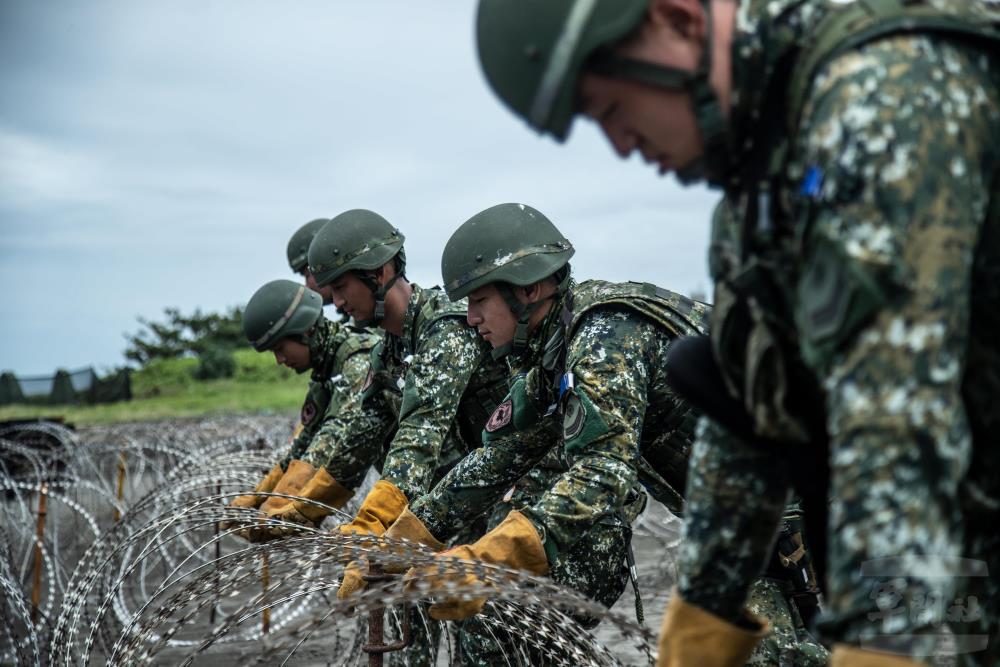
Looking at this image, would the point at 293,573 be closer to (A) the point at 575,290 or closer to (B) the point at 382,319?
(A) the point at 575,290

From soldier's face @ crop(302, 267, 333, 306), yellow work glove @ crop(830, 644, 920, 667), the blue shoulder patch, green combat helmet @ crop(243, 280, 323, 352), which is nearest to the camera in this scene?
yellow work glove @ crop(830, 644, 920, 667)

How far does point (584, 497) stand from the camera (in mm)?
3340

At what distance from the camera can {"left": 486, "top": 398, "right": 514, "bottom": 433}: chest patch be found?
4473mm

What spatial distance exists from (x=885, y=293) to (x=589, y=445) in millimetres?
2113

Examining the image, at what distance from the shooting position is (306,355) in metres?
7.65

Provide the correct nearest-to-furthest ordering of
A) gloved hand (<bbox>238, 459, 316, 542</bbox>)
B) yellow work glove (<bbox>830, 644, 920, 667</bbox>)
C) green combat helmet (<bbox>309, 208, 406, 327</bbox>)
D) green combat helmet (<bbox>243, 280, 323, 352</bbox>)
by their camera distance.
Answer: yellow work glove (<bbox>830, 644, 920, 667</bbox>) → green combat helmet (<bbox>309, 208, 406, 327</bbox>) → gloved hand (<bbox>238, 459, 316, 542</bbox>) → green combat helmet (<bbox>243, 280, 323, 352</bbox>)

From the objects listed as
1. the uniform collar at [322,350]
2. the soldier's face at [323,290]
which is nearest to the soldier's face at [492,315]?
the soldier's face at [323,290]

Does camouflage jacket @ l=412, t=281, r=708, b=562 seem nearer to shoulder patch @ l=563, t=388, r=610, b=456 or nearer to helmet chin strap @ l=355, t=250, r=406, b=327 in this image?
shoulder patch @ l=563, t=388, r=610, b=456

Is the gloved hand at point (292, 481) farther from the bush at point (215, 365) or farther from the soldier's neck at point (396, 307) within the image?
the bush at point (215, 365)

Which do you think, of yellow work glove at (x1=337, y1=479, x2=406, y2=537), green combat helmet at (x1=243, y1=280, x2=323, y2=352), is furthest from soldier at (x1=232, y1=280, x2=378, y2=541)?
yellow work glove at (x1=337, y1=479, x2=406, y2=537)

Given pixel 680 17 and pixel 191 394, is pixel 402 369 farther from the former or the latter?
pixel 191 394

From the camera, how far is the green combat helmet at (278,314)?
7.43m

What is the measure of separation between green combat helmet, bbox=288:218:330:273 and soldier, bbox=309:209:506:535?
7.40ft

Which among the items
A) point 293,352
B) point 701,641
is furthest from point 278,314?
point 701,641
